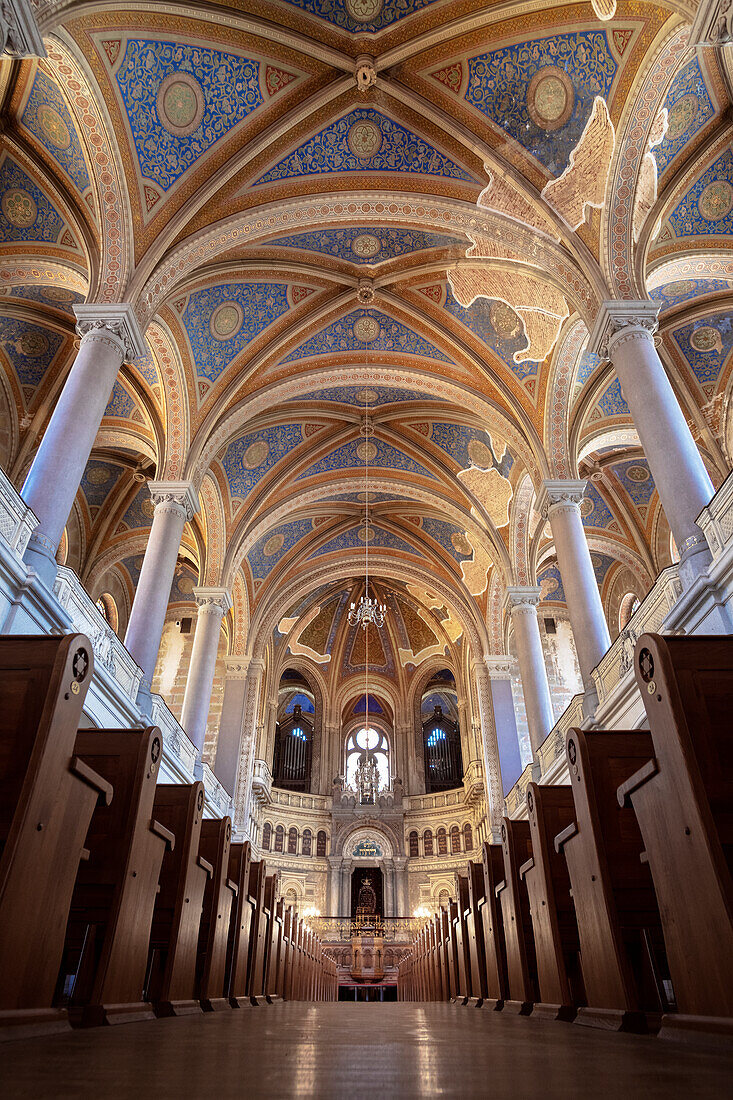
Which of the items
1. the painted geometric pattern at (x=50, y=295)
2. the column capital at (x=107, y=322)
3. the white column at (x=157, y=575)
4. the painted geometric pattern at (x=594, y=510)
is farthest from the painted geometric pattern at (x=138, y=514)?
the painted geometric pattern at (x=594, y=510)

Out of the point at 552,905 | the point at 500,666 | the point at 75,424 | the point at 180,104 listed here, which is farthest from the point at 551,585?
the point at 552,905

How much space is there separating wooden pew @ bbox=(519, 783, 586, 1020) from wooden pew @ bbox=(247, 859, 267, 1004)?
3.39m

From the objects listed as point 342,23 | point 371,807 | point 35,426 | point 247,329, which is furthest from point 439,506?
point 371,807

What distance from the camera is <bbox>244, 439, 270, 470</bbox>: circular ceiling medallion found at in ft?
54.4

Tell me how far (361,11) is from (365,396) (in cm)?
771

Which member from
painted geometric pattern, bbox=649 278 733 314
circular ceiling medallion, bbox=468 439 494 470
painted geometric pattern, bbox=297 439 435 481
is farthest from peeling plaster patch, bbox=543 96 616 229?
painted geometric pattern, bbox=297 439 435 481

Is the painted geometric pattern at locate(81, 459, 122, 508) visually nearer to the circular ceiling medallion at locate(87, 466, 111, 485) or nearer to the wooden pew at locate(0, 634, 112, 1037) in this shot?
the circular ceiling medallion at locate(87, 466, 111, 485)

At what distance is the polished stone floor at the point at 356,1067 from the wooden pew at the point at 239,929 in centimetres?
362

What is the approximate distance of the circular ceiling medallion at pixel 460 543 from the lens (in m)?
19.8

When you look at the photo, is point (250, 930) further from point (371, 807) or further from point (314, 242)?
point (371, 807)

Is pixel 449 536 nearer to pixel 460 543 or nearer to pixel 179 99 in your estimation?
pixel 460 543

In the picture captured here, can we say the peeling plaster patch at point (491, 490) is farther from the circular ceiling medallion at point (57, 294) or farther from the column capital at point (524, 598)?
the circular ceiling medallion at point (57, 294)

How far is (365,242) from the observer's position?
12.7 meters

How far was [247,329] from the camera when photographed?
13.6 m
